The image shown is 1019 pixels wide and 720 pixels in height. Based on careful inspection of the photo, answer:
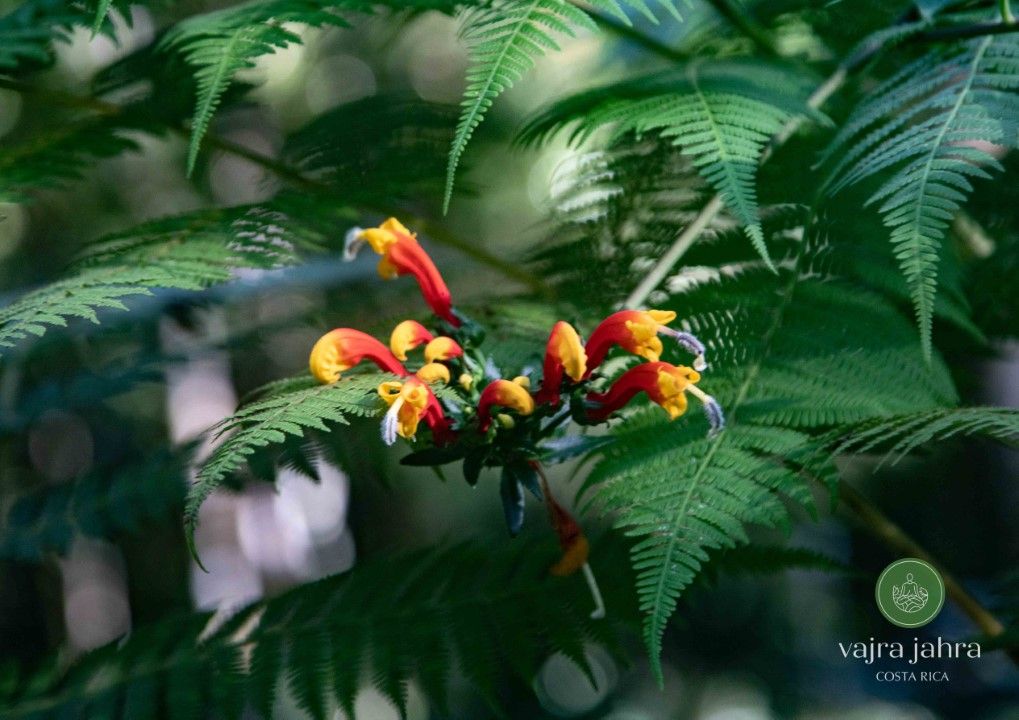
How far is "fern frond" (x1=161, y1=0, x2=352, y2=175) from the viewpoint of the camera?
2.35ft

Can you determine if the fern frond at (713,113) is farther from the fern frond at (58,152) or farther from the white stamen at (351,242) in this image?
the fern frond at (58,152)

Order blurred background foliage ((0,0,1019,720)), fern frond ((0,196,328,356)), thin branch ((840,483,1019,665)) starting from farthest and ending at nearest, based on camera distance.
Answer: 1. thin branch ((840,483,1019,665))
2. blurred background foliage ((0,0,1019,720))
3. fern frond ((0,196,328,356))

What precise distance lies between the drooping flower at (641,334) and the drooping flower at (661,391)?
1 cm

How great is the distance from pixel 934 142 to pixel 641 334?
0.27 metres

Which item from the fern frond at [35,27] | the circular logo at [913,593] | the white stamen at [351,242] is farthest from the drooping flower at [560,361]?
the fern frond at [35,27]

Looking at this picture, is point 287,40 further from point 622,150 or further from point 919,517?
point 919,517

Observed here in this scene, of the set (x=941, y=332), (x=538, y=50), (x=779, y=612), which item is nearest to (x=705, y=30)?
(x=941, y=332)

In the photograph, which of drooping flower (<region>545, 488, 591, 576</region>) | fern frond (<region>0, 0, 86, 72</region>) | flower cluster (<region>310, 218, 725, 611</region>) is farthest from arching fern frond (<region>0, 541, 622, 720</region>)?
fern frond (<region>0, 0, 86, 72</region>)

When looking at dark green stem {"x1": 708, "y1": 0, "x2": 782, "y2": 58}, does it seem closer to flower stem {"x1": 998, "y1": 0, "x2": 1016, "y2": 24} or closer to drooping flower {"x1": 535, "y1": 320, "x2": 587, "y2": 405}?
flower stem {"x1": 998, "y1": 0, "x2": 1016, "y2": 24}

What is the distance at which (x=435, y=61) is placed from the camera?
5039mm

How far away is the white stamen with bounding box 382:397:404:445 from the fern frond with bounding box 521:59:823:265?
267mm

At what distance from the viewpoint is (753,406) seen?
73cm

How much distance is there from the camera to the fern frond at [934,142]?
Result: 63cm

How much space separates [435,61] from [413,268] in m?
4.52
